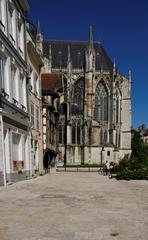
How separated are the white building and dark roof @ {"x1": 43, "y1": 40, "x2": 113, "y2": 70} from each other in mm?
48956

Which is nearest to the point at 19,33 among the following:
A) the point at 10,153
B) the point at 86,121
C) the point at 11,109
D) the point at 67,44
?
the point at 11,109

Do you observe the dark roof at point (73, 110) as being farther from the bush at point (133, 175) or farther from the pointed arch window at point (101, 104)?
the bush at point (133, 175)

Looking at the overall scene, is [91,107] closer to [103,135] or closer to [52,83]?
[103,135]

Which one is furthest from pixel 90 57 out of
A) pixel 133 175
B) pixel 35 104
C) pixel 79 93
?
pixel 133 175

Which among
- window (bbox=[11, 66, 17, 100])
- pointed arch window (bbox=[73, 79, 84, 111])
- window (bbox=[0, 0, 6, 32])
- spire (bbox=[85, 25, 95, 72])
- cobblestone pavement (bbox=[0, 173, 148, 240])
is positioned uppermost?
spire (bbox=[85, 25, 95, 72])

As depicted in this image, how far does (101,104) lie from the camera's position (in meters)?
65.2

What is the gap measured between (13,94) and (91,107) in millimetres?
46648

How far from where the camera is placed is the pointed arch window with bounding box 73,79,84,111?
65.4m

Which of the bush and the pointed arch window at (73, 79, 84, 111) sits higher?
Answer: the pointed arch window at (73, 79, 84, 111)

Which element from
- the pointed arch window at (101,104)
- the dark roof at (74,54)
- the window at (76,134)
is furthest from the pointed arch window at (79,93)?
the window at (76,134)

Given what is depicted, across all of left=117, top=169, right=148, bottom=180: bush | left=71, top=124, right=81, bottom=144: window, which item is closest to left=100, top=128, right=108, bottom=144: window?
left=71, top=124, right=81, bottom=144: window

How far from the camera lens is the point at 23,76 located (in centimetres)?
1955

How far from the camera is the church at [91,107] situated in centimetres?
6150

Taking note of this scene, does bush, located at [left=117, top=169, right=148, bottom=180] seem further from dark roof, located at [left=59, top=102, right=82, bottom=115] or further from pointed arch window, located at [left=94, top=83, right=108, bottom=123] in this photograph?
pointed arch window, located at [left=94, top=83, right=108, bottom=123]
